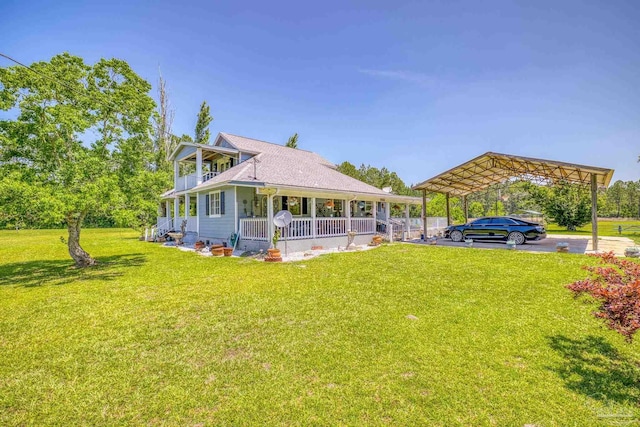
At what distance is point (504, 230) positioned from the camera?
601 inches

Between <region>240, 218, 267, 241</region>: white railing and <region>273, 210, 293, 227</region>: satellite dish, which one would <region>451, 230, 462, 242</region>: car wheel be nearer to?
<region>273, 210, 293, 227</region>: satellite dish

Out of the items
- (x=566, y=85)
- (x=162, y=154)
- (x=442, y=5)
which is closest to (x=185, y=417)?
(x=442, y=5)

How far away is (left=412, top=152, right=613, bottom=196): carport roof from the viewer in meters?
13.1

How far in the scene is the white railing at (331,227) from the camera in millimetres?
14161

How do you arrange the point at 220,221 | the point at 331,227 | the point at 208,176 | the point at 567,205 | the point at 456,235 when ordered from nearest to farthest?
the point at 331,227 < the point at 220,221 < the point at 456,235 < the point at 208,176 < the point at 567,205

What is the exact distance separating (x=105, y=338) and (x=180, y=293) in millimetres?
2411

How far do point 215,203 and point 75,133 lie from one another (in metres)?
7.28

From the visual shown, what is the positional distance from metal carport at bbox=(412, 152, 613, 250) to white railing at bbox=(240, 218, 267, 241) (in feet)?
33.1

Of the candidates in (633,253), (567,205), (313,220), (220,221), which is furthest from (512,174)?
(220,221)

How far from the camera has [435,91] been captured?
16609 millimetres

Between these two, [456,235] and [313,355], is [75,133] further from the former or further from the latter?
[456,235]

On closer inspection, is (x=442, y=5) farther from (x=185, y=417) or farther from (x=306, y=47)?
(x=185, y=417)

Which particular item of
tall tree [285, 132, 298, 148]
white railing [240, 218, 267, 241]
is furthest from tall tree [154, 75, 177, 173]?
white railing [240, 218, 267, 241]

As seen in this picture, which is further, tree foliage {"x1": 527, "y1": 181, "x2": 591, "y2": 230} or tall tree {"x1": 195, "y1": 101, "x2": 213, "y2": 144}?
tall tree {"x1": 195, "y1": 101, "x2": 213, "y2": 144}
